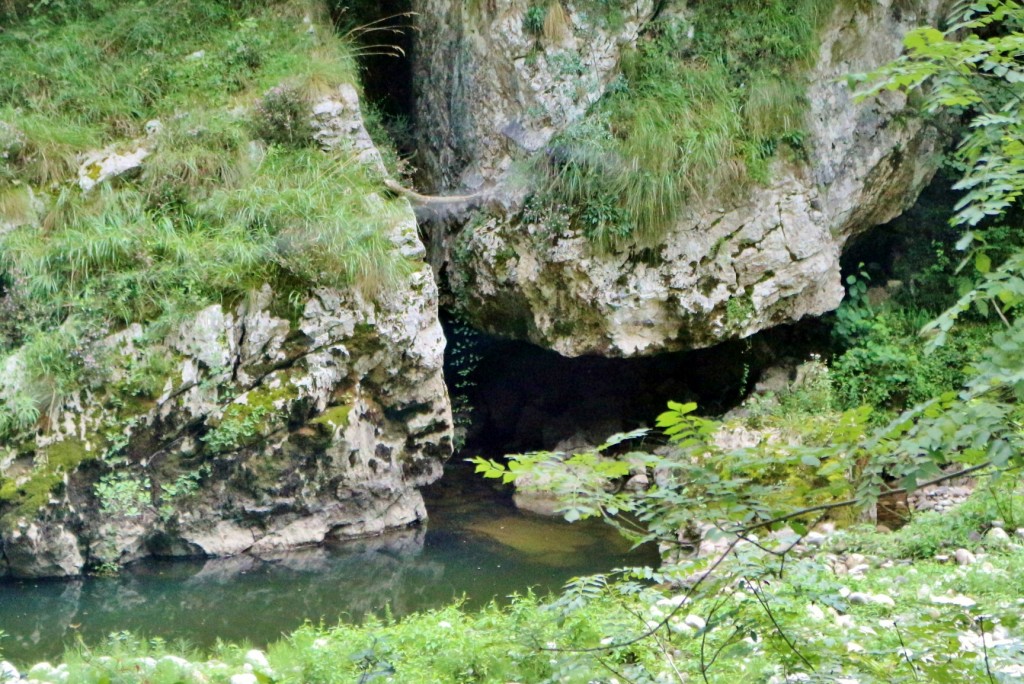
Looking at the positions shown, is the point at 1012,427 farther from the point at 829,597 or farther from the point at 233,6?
the point at 233,6

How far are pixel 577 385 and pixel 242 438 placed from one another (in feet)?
15.7

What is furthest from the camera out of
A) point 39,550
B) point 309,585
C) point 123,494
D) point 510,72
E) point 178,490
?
point 510,72

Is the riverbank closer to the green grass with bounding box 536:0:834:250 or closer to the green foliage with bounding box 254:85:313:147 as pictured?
the green grass with bounding box 536:0:834:250

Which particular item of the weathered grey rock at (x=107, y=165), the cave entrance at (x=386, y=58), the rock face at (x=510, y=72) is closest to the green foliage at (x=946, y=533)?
the rock face at (x=510, y=72)

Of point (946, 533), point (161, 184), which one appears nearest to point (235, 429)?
point (161, 184)

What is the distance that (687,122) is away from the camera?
316 inches

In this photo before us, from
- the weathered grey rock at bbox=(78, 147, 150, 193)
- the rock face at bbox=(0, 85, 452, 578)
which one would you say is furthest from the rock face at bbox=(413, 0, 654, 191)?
the weathered grey rock at bbox=(78, 147, 150, 193)

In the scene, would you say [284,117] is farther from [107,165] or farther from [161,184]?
[107,165]

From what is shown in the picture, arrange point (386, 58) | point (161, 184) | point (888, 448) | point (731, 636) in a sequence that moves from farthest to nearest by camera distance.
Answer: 1. point (386, 58)
2. point (161, 184)
3. point (731, 636)
4. point (888, 448)

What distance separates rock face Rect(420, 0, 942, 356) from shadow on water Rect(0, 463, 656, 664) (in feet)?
6.62

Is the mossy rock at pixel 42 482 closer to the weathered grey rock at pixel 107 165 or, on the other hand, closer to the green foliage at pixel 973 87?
the weathered grey rock at pixel 107 165

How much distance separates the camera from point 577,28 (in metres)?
8.24

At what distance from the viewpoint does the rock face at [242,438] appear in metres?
6.51

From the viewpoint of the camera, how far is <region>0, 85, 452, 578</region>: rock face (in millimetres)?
6508
